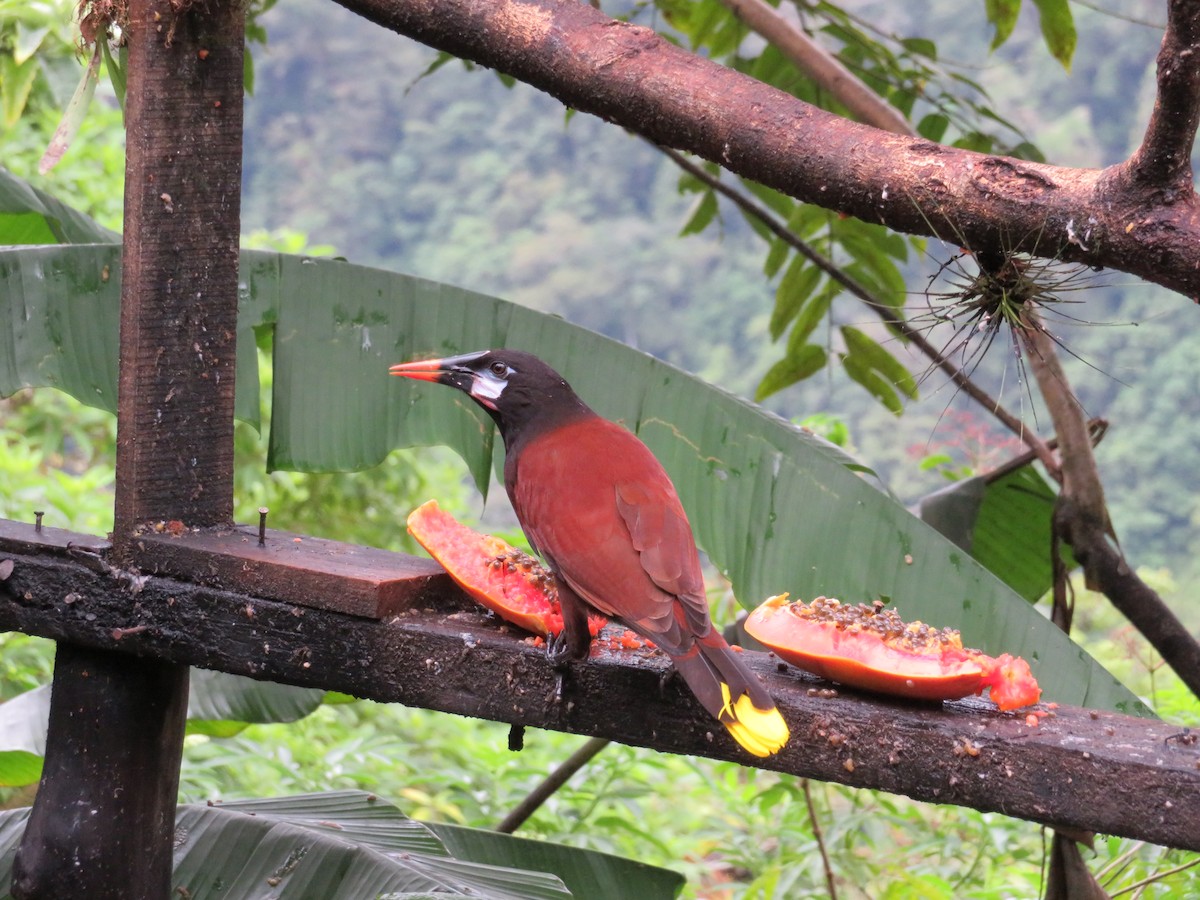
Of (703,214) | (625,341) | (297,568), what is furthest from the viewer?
(703,214)

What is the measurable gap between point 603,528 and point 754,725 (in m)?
0.25

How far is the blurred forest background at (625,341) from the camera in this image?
2.90 m

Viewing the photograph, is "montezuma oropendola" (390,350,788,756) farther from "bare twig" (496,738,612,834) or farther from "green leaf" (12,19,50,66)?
"green leaf" (12,19,50,66)

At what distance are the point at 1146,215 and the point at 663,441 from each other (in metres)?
0.82

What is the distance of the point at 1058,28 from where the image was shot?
250 cm

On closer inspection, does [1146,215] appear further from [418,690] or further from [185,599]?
[185,599]

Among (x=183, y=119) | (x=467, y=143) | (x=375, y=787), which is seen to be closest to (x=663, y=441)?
(x=183, y=119)

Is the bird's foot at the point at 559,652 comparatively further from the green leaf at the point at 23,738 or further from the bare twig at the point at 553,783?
the bare twig at the point at 553,783

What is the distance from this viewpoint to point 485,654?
117 centimetres

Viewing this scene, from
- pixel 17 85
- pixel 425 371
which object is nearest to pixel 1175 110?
pixel 425 371

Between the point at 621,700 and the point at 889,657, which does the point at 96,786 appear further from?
the point at 889,657

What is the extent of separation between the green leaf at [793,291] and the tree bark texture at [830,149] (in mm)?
1630

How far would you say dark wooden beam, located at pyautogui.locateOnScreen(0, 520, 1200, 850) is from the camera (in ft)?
3.20

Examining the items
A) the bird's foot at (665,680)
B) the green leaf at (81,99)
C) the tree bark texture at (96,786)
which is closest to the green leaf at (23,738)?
the tree bark texture at (96,786)
